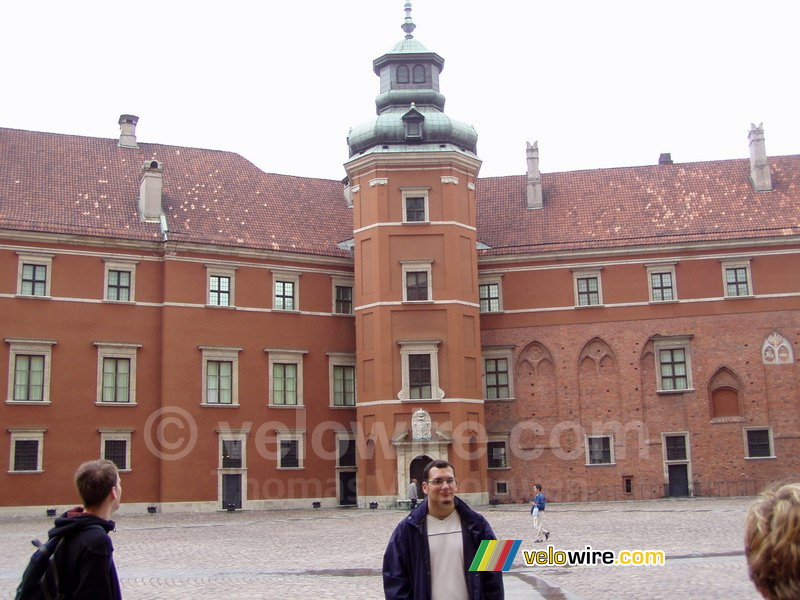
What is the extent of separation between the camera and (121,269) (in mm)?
39531

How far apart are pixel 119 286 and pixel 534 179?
19.5m

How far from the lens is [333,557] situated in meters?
20.4

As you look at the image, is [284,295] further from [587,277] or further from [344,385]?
[587,277]

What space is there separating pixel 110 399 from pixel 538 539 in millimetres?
21513

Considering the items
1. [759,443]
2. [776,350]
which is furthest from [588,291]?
[759,443]

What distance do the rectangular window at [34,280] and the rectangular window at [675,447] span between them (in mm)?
25915

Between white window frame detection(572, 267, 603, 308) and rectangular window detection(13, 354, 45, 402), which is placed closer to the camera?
rectangular window detection(13, 354, 45, 402)

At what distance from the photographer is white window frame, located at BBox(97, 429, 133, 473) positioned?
38.0 m

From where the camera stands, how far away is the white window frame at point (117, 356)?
126 feet

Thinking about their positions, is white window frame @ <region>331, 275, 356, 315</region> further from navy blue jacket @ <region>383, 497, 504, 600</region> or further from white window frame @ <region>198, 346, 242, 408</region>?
navy blue jacket @ <region>383, 497, 504, 600</region>

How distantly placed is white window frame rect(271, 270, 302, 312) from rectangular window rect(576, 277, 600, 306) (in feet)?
40.2

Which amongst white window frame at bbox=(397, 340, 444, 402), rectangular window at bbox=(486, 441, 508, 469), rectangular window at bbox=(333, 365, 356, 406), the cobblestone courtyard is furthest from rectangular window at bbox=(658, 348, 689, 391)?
rectangular window at bbox=(333, 365, 356, 406)

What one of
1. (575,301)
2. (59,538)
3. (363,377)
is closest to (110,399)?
(363,377)

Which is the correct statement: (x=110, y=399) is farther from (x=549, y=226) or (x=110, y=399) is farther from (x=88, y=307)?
(x=549, y=226)
